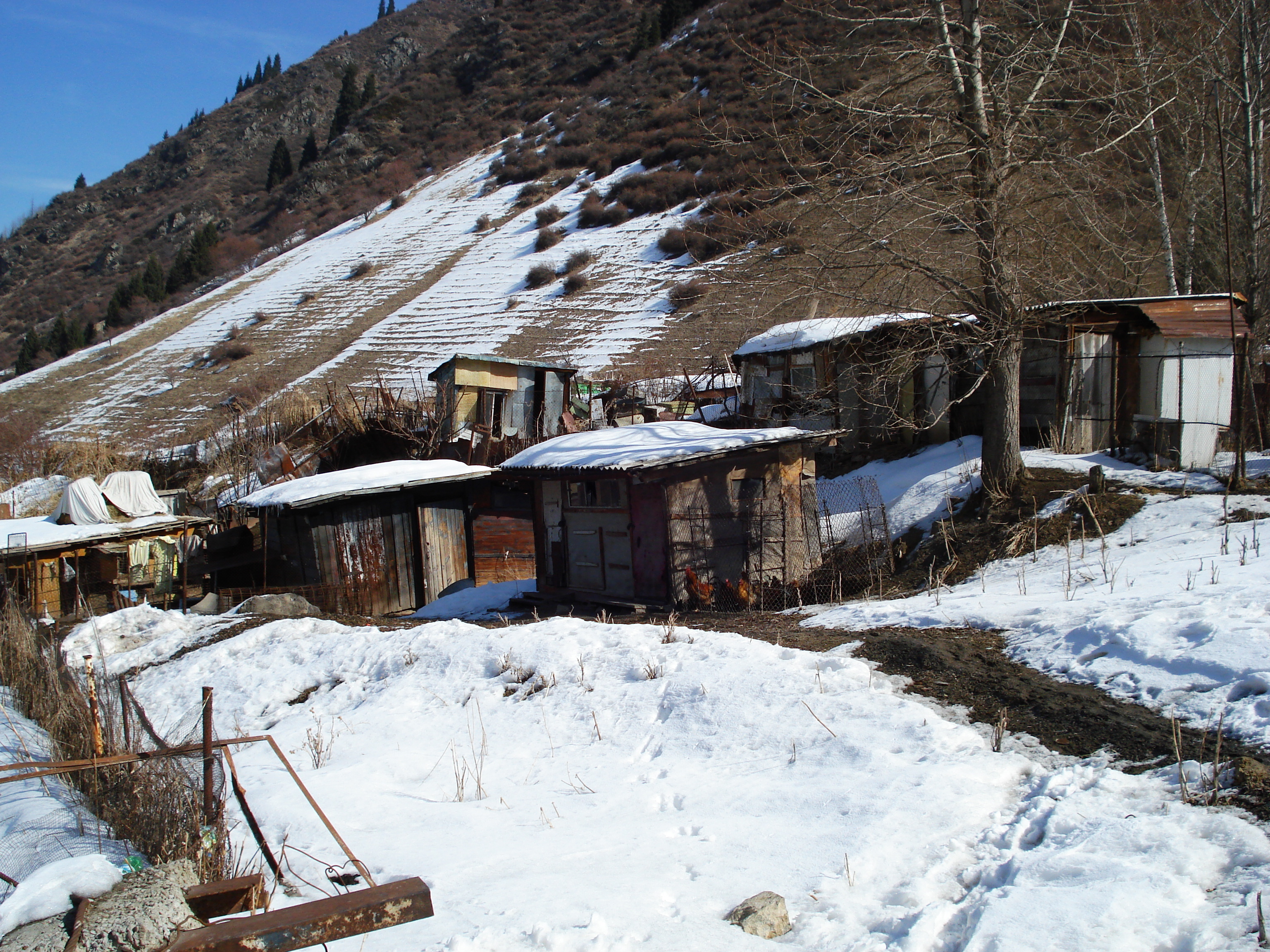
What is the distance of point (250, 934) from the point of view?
235cm

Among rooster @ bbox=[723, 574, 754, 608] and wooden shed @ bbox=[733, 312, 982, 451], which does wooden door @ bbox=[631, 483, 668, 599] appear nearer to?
rooster @ bbox=[723, 574, 754, 608]

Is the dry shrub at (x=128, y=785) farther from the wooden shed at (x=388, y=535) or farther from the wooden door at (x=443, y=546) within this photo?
the wooden door at (x=443, y=546)

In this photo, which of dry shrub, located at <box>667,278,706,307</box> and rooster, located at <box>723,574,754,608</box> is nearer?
rooster, located at <box>723,574,754,608</box>

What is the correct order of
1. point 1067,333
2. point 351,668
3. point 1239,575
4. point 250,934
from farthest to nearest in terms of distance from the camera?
1. point 1067,333
2. point 351,668
3. point 1239,575
4. point 250,934

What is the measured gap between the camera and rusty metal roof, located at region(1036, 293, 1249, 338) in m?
14.3

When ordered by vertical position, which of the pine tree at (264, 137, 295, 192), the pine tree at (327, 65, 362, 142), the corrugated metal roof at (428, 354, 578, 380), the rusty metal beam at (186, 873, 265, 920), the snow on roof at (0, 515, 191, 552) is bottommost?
the snow on roof at (0, 515, 191, 552)

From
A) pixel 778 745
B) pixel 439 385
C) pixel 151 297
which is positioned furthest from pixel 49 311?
pixel 778 745

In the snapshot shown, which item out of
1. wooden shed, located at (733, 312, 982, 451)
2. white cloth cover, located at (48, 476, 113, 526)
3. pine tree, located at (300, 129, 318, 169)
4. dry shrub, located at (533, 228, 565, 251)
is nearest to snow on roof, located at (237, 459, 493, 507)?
white cloth cover, located at (48, 476, 113, 526)

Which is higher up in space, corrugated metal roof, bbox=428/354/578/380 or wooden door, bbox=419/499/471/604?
corrugated metal roof, bbox=428/354/578/380

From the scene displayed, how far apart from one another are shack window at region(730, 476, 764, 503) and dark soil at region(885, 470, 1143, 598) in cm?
254

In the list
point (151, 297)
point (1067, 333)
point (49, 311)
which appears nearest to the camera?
point (1067, 333)

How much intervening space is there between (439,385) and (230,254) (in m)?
57.7

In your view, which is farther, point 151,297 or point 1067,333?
point 151,297

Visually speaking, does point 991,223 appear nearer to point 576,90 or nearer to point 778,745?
point 778,745
